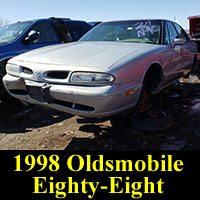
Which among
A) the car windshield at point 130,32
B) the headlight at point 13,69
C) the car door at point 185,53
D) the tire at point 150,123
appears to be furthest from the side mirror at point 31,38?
the car door at point 185,53

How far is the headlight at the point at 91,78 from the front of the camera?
2.32 m

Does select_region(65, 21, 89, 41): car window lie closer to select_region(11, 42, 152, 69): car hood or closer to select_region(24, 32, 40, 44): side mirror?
select_region(24, 32, 40, 44): side mirror

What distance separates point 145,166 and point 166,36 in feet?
7.25

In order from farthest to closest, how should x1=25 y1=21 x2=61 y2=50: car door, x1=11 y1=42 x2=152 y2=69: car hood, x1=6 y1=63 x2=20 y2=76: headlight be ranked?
x1=25 y1=21 x2=61 y2=50: car door, x1=6 y1=63 x2=20 y2=76: headlight, x1=11 y1=42 x2=152 y2=69: car hood

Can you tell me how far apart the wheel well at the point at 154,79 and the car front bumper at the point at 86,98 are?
1.70 feet

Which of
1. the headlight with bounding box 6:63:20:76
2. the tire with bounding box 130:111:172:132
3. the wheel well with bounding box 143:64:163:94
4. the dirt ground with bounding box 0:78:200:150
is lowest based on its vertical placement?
the dirt ground with bounding box 0:78:200:150

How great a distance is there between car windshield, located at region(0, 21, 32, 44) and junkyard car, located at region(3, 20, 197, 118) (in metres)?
1.66

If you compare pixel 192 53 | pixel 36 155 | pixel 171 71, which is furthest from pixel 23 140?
pixel 192 53

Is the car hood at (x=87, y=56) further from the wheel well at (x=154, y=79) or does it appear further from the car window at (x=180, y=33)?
the car window at (x=180, y=33)

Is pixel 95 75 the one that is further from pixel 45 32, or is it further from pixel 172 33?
pixel 45 32

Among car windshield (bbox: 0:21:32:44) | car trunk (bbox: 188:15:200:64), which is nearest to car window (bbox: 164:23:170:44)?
car windshield (bbox: 0:21:32:44)

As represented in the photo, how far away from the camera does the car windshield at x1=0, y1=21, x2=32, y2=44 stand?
445 cm

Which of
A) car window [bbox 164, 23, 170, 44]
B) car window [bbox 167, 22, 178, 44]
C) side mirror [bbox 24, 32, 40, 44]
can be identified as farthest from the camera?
side mirror [bbox 24, 32, 40, 44]

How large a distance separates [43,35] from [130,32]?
2150mm
